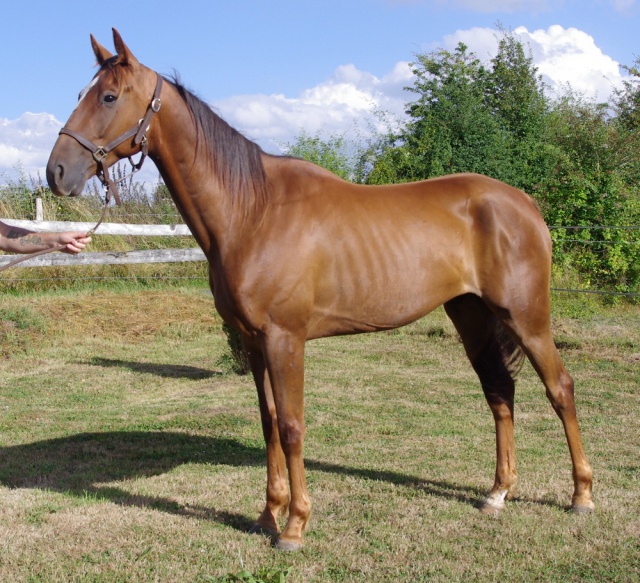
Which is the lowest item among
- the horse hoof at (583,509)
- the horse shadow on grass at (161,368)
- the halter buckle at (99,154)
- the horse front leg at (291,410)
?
the horse shadow on grass at (161,368)

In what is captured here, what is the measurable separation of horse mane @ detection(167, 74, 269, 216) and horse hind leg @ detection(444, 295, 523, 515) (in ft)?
5.03

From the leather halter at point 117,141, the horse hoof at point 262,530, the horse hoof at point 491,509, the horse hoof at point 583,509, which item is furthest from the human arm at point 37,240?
the horse hoof at point 583,509

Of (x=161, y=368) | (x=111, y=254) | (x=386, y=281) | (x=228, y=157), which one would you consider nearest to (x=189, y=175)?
(x=228, y=157)

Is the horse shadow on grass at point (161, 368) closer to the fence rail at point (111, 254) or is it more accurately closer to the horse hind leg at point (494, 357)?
the fence rail at point (111, 254)

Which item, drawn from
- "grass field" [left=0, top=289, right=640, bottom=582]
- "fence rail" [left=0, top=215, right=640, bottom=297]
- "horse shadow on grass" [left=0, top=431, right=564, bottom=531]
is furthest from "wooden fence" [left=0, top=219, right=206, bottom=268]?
"horse shadow on grass" [left=0, top=431, right=564, bottom=531]

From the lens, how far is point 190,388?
775cm

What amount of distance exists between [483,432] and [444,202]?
252 cm

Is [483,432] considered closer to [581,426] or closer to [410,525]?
[581,426]

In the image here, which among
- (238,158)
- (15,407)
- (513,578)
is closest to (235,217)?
(238,158)

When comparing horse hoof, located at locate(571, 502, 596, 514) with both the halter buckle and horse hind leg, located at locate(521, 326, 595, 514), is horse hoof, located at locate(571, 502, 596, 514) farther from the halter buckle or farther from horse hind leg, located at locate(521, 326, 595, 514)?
the halter buckle

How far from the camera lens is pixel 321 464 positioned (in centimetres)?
501

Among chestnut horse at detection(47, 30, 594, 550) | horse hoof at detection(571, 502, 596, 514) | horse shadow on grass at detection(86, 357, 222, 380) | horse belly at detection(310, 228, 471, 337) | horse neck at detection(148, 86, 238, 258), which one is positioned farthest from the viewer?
horse shadow on grass at detection(86, 357, 222, 380)

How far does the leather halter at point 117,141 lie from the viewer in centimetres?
327

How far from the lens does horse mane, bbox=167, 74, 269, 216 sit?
357 cm
